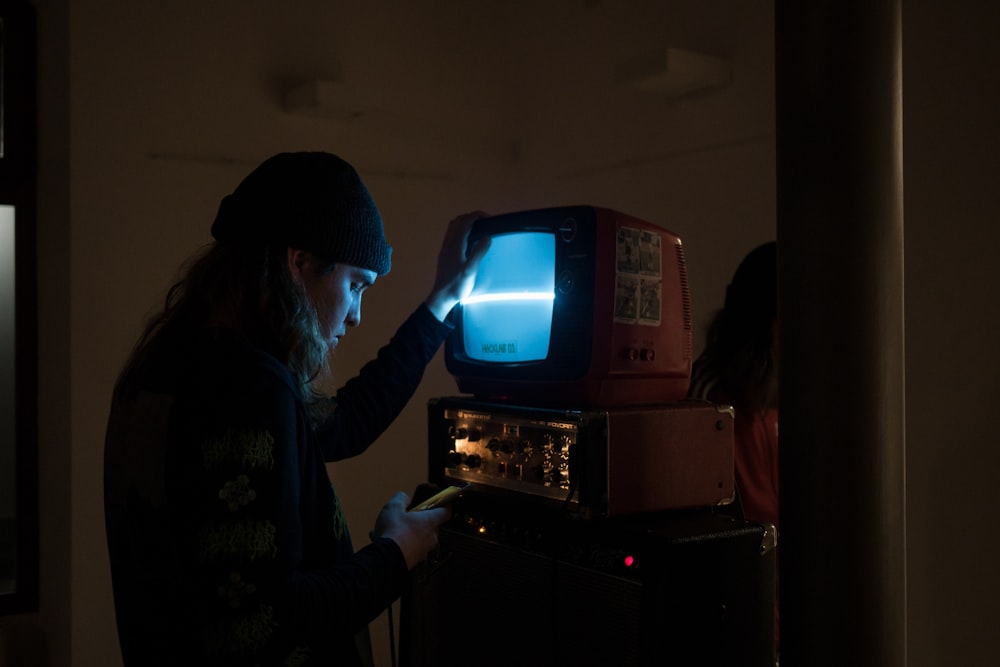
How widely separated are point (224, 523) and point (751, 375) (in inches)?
52.9

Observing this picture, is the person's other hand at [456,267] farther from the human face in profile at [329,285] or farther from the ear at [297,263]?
the ear at [297,263]

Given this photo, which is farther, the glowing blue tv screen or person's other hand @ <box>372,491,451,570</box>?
the glowing blue tv screen

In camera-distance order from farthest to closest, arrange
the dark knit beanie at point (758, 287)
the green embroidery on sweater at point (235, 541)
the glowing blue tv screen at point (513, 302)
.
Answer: the dark knit beanie at point (758, 287) < the glowing blue tv screen at point (513, 302) < the green embroidery on sweater at point (235, 541)

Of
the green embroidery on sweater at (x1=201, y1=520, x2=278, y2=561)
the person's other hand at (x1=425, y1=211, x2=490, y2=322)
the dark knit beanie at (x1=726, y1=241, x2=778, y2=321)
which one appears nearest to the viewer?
the green embroidery on sweater at (x1=201, y1=520, x2=278, y2=561)

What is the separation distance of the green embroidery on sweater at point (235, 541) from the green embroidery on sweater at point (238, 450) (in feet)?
0.26

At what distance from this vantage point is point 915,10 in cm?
258

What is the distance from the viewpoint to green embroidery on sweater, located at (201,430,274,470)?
3.99 feet

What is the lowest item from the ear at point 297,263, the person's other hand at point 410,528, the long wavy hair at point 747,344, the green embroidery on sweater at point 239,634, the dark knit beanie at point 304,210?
the green embroidery on sweater at point 239,634

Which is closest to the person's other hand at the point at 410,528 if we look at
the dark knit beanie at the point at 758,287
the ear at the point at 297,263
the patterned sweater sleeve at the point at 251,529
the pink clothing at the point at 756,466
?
the patterned sweater sleeve at the point at 251,529

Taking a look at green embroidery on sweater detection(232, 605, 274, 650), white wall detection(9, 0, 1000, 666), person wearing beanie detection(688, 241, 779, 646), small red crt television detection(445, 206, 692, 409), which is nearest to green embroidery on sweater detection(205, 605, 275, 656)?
green embroidery on sweater detection(232, 605, 274, 650)

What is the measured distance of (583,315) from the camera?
1570 mm

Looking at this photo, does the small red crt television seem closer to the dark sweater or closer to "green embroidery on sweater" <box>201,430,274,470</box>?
the dark sweater

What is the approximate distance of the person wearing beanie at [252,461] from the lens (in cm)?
121

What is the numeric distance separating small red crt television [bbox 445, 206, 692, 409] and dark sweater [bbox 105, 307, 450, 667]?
459 mm
